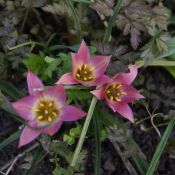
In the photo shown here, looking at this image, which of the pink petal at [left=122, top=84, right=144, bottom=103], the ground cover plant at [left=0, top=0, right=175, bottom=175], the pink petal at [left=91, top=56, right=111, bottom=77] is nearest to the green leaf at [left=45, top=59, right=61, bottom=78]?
the ground cover plant at [left=0, top=0, right=175, bottom=175]

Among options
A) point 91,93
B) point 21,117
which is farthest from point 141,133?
point 21,117

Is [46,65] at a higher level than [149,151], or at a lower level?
higher

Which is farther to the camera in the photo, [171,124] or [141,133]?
[141,133]

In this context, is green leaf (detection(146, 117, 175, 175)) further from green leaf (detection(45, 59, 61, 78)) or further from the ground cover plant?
green leaf (detection(45, 59, 61, 78))

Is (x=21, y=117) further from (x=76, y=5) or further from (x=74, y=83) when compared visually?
(x=76, y=5)

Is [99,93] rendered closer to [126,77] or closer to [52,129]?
[126,77]

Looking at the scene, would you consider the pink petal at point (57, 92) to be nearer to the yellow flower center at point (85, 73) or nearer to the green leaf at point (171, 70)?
the yellow flower center at point (85, 73)
